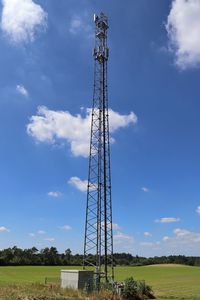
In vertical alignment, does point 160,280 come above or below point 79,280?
above

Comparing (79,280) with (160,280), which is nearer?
(79,280)

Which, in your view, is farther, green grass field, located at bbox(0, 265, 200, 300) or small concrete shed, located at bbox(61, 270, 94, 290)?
green grass field, located at bbox(0, 265, 200, 300)

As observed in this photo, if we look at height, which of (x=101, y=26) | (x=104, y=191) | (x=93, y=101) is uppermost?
(x=101, y=26)

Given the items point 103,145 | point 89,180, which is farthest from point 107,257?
point 103,145

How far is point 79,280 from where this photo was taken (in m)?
31.7

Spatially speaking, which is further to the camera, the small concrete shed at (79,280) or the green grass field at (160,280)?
the green grass field at (160,280)

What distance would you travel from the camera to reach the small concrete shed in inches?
1246

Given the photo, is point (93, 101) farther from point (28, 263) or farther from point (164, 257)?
point (164, 257)

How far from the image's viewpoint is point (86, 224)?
3472cm

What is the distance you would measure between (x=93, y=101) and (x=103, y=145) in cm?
392

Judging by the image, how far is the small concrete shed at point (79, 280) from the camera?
31641 millimetres

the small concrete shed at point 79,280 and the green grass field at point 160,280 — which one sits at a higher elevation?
the green grass field at point 160,280

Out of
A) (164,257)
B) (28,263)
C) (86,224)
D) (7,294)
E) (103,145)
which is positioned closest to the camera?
(7,294)

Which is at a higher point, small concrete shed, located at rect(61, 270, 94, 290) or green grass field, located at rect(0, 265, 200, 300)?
green grass field, located at rect(0, 265, 200, 300)
